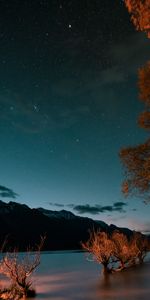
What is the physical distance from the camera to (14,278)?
23.3m

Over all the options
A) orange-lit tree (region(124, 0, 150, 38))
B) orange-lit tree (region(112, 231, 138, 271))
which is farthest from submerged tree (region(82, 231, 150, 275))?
orange-lit tree (region(124, 0, 150, 38))

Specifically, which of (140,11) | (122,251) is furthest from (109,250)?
(140,11)

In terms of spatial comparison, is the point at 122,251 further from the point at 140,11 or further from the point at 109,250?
the point at 140,11

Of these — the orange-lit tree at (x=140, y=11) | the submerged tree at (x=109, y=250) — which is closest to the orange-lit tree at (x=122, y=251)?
the submerged tree at (x=109, y=250)

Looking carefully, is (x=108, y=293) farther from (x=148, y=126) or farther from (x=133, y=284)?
(x=148, y=126)

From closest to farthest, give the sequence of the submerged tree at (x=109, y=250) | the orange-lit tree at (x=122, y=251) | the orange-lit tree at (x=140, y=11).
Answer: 1. the orange-lit tree at (x=140, y=11)
2. the submerged tree at (x=109, y=250)
3. the orange-lit tree at (x=122, y=251)

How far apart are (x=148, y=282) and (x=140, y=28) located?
26452mm

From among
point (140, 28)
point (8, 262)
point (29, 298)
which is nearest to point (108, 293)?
point (29, 298)

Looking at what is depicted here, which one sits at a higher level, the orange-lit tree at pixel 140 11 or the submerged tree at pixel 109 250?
the submerged tree at pixel 109 250

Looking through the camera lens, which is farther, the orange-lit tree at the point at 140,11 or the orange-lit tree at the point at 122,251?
the orange-lit tree at the point at 122,251

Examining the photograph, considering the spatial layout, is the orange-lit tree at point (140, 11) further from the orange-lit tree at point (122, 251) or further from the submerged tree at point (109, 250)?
the orange-lit tree at point (122, 251)

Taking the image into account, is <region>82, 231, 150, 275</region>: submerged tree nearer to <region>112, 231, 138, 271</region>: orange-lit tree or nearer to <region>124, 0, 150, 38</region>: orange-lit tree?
<region>112, 231, 138, 271</region>: orange-lit tree

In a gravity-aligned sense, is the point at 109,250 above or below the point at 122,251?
below

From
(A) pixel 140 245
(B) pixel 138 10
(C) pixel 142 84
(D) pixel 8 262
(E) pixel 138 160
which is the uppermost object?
(A) pixel 140 245
